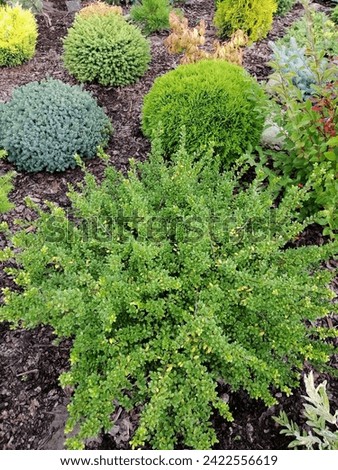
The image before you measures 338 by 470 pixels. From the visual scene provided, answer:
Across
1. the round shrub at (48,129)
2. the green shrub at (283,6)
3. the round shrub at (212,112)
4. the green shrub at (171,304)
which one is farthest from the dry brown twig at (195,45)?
the green shrub at (171,304)

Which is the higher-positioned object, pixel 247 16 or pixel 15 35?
pixel 247 16

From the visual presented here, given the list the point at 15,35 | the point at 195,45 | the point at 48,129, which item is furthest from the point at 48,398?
the point at 15,35

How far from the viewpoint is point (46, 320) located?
8.03 feet

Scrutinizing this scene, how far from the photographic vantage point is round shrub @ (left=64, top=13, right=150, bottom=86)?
507cm

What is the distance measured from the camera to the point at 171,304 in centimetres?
246

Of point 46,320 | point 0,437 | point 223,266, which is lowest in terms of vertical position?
point 0,437

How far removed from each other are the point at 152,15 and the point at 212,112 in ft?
10.1

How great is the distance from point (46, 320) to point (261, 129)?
105 inches

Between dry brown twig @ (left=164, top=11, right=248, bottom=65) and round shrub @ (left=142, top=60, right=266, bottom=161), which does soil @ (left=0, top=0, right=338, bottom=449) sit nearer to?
round shrub @ (left=142, top=60, right=266, bottom=161)

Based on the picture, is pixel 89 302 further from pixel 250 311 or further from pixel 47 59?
pixel 47 59

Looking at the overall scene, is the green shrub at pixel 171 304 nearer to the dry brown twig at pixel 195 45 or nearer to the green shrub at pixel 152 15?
the dry brown twig at pixel 195 45

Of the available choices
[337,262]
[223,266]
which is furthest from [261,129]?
[223,266]

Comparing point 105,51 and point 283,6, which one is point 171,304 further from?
point 283,6

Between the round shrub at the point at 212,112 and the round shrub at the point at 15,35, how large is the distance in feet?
8.09
